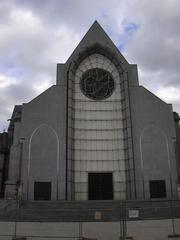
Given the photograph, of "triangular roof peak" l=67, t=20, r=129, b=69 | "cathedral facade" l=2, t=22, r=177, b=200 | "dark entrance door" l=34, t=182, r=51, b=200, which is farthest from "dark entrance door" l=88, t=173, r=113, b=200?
"triangular roof peak" l=67, t=20, r=129, b=69

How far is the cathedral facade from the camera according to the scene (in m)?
32.2

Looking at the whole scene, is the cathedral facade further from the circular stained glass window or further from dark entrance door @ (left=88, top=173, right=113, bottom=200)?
dark entrance door @ (left=88, top=173, right=113, bottom=200)

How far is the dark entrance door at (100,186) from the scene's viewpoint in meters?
33.3

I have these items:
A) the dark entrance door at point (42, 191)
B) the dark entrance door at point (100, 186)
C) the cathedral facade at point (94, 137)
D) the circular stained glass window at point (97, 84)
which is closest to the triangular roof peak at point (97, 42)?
the cathedral facade at point (94, 137)

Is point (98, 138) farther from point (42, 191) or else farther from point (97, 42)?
point (97, 42)

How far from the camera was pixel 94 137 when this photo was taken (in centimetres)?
3556

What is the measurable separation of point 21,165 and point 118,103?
46.3 feet

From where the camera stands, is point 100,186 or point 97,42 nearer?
point 100,186

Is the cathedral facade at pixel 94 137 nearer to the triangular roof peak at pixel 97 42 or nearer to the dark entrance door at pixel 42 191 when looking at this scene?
the dark entrance door at pixel 42 191

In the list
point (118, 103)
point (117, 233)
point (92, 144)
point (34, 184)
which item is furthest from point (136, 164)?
point (117, 233)

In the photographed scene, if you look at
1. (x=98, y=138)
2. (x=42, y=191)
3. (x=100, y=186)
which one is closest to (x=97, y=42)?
(x=98, y=138)

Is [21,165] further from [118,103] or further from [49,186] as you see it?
[118,103]

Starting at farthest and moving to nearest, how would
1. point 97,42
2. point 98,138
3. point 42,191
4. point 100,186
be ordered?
point 97,42
point 98,138
point 100,186
point 42,191

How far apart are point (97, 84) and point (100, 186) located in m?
12.8
